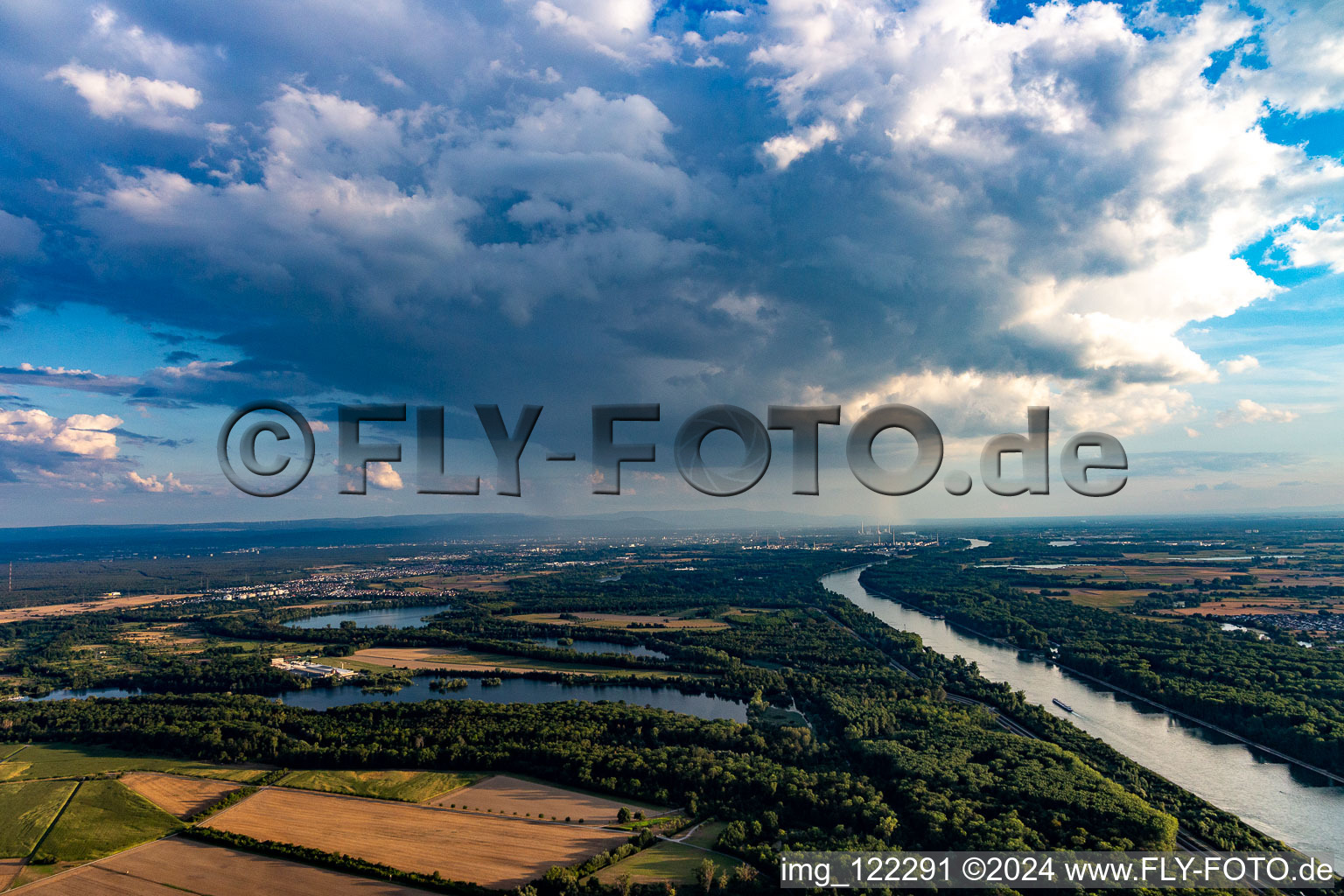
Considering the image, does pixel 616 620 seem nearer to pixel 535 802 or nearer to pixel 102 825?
pixel 535 802

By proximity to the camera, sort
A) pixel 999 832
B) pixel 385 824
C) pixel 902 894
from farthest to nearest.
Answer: pixel 385 824 < pixel 999 832 < pixel 902 894

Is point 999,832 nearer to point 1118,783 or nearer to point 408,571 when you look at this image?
point 1118,783

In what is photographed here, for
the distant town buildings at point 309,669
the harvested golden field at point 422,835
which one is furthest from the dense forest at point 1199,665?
the distant town buildings at point 309,669

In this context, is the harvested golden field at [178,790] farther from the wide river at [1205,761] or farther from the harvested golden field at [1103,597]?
the harvested golden field at [1103,597]

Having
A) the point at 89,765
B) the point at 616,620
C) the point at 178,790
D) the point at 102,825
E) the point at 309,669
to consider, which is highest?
the point at 102,825

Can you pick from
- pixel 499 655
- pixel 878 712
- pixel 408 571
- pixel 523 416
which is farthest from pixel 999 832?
pixel 408 571

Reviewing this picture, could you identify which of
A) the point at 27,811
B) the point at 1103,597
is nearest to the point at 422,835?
the point at 27,811
